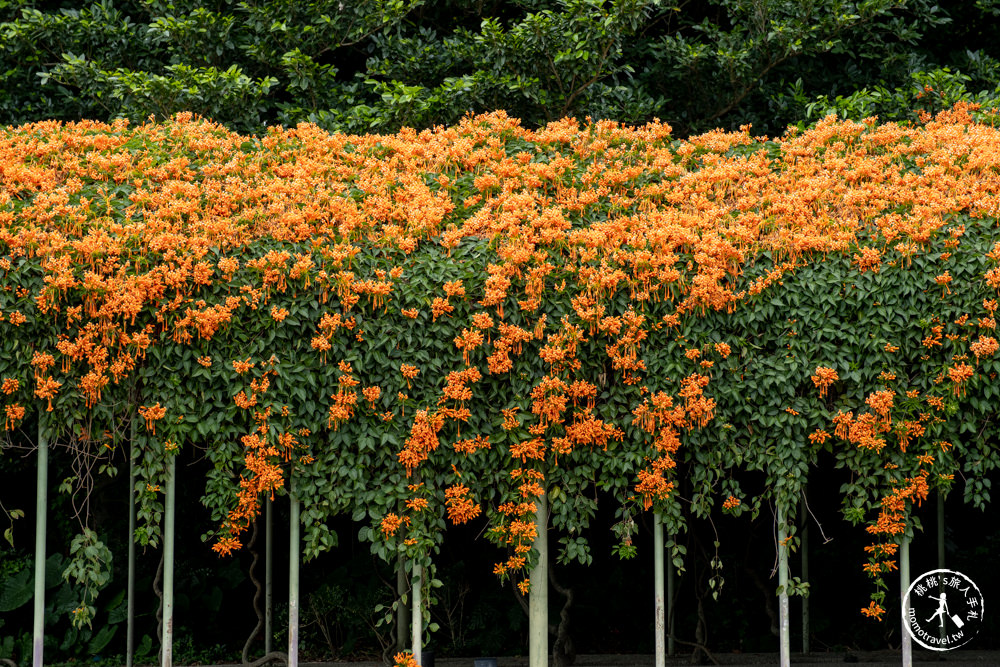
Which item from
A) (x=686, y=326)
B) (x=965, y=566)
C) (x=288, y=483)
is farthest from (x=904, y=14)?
(x=288, y=483)

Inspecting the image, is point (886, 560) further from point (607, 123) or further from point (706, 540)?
point (607, 123)

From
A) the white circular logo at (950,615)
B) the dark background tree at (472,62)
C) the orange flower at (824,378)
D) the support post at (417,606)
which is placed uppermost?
the dark background tree at (472,62)

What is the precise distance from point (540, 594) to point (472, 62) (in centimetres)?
490

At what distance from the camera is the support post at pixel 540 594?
515cm

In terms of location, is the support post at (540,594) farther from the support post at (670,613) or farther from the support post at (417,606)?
the support post at (670,613)

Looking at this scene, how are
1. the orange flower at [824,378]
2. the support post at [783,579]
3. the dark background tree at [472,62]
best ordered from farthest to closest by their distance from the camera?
1. the dark background tree at [472,62]
2. the support post at [783,579]
3. the orange flower at [824,378]

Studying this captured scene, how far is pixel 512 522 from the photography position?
16.7 feet

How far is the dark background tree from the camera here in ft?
24.9

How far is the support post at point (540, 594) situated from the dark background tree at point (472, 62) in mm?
3735

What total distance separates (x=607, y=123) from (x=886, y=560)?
3.43 m

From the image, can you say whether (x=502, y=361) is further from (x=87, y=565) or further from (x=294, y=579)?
(x=87, y=565)

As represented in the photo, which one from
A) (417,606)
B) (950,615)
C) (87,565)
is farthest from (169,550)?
(950,615)

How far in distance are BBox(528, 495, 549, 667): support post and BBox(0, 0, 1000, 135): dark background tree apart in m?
3.74

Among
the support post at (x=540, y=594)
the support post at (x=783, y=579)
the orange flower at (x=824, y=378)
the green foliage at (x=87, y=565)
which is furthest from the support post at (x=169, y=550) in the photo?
A: the orange flower at (x=824, y=378)
